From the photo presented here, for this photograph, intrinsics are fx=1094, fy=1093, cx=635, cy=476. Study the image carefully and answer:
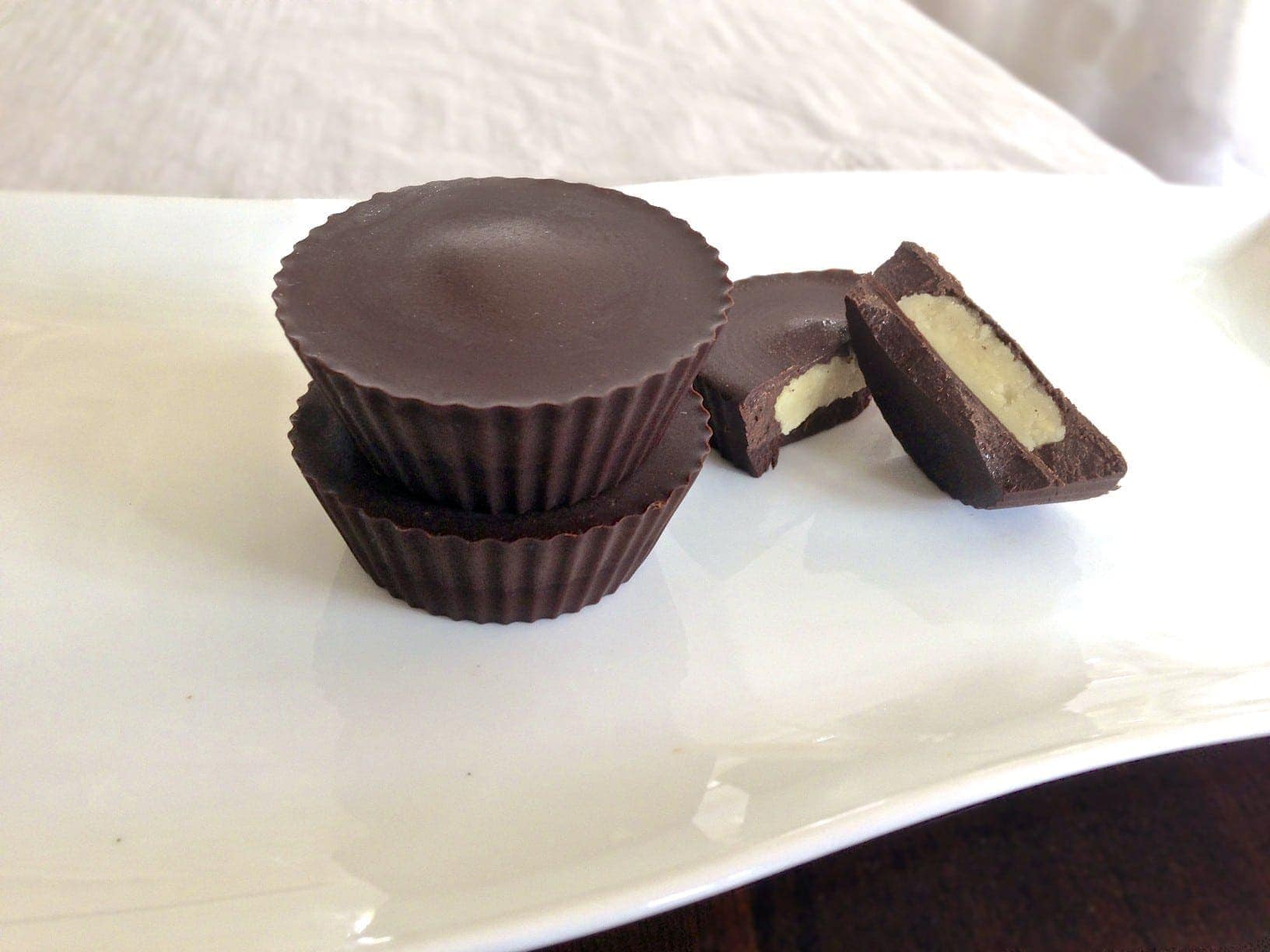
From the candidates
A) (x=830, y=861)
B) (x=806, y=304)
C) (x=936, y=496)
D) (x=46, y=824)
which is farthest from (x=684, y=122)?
(x=46, y=824)

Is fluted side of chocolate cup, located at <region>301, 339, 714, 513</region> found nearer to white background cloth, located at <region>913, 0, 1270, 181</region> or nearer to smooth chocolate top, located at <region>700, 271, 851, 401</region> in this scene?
smooth chocolate top, located at <region>700, 271, 851, 401</region>

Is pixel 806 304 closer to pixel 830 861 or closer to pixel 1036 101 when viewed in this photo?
pixel 830 861

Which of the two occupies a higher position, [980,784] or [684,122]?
[980,784]

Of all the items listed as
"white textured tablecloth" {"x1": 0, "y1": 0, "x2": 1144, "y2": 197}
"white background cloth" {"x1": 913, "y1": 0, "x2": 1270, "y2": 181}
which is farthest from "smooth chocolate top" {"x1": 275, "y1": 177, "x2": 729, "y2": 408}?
"white background cloth" {"x1": 913, "y1": 0, "x2": 1270, "y2": 181}

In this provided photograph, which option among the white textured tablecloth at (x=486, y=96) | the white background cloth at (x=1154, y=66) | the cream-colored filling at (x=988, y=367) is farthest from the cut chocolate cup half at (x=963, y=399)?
the white background cloth at (x=1154, y=66)

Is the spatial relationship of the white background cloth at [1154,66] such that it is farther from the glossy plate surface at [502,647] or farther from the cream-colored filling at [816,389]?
the cream-colored filling at [816,389]

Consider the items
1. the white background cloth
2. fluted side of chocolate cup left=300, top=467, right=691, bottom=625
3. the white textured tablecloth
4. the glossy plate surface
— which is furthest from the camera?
the white background cloth
